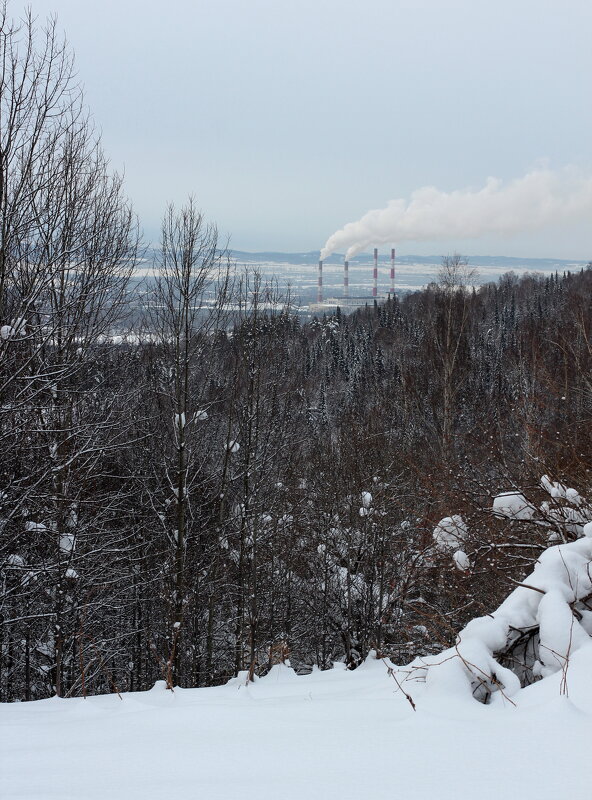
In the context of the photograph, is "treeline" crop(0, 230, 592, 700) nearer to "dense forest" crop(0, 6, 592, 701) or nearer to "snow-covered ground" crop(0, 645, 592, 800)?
"dense forest" crop(0, 6, 592, 701)

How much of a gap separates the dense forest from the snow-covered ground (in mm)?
1047

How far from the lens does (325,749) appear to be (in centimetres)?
222

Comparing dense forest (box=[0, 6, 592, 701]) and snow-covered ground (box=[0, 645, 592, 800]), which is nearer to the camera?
snow-covered ground (box=[0, 645, 592, 800])

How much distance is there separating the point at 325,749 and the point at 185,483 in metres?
8.38

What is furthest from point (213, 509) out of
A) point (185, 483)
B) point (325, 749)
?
point (325, 749)

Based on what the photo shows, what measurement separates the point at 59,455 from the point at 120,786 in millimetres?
8095

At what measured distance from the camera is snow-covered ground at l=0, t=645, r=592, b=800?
183 centimetres

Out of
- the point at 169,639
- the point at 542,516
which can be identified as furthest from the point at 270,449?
the point at 542,516

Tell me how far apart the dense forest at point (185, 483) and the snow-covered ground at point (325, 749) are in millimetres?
1047

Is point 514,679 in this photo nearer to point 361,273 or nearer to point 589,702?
point 589,702

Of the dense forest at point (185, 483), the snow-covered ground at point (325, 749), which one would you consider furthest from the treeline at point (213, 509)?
the snow-covered ground at point (325, 749)

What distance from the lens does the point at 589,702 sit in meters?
2.22

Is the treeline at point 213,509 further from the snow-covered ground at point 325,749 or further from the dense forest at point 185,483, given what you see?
Result: the snow-covered ground at point 325,749

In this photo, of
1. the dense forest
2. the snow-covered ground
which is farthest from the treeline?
the snow-covered ground
